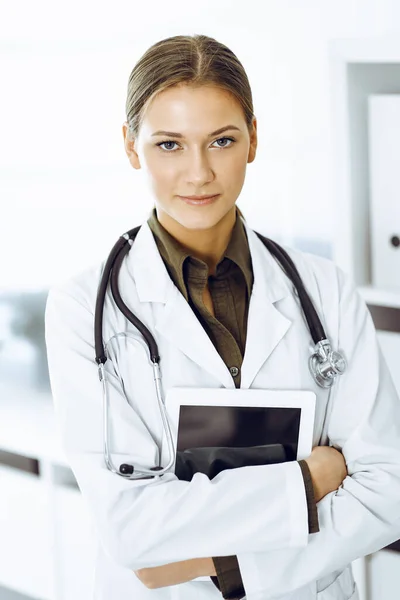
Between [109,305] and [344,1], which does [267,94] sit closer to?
[344,1]

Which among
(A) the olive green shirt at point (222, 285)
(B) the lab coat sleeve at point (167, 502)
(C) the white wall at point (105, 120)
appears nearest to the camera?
(B) the lab coat sleeve at point (167, 502)

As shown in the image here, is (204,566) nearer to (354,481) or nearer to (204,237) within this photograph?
(354,481)

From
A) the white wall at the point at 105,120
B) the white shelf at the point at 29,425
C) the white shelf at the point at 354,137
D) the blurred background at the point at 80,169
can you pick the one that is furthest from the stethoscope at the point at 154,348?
the white wall at the point at 105,120

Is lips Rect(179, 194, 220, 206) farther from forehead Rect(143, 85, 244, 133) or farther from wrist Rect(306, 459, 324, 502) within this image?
wrist Rect(306, 459, 324, 502)

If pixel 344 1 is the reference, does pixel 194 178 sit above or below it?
below

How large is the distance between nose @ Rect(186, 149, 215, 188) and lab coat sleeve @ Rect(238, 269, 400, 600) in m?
0.32

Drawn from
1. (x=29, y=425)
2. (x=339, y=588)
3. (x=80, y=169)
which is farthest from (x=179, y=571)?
(x=80, y=169)

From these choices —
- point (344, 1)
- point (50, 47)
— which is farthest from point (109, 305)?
point (50, 47)

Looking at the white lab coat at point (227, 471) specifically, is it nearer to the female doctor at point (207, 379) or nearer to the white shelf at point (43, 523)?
the female doctor at point (207, 379)

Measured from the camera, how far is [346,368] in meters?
1.26

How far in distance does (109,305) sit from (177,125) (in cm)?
28

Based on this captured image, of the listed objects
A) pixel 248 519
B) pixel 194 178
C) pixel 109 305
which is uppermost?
pixel 194 178

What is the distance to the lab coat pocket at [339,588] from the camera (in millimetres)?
1243

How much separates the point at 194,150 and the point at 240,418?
1.27ft
